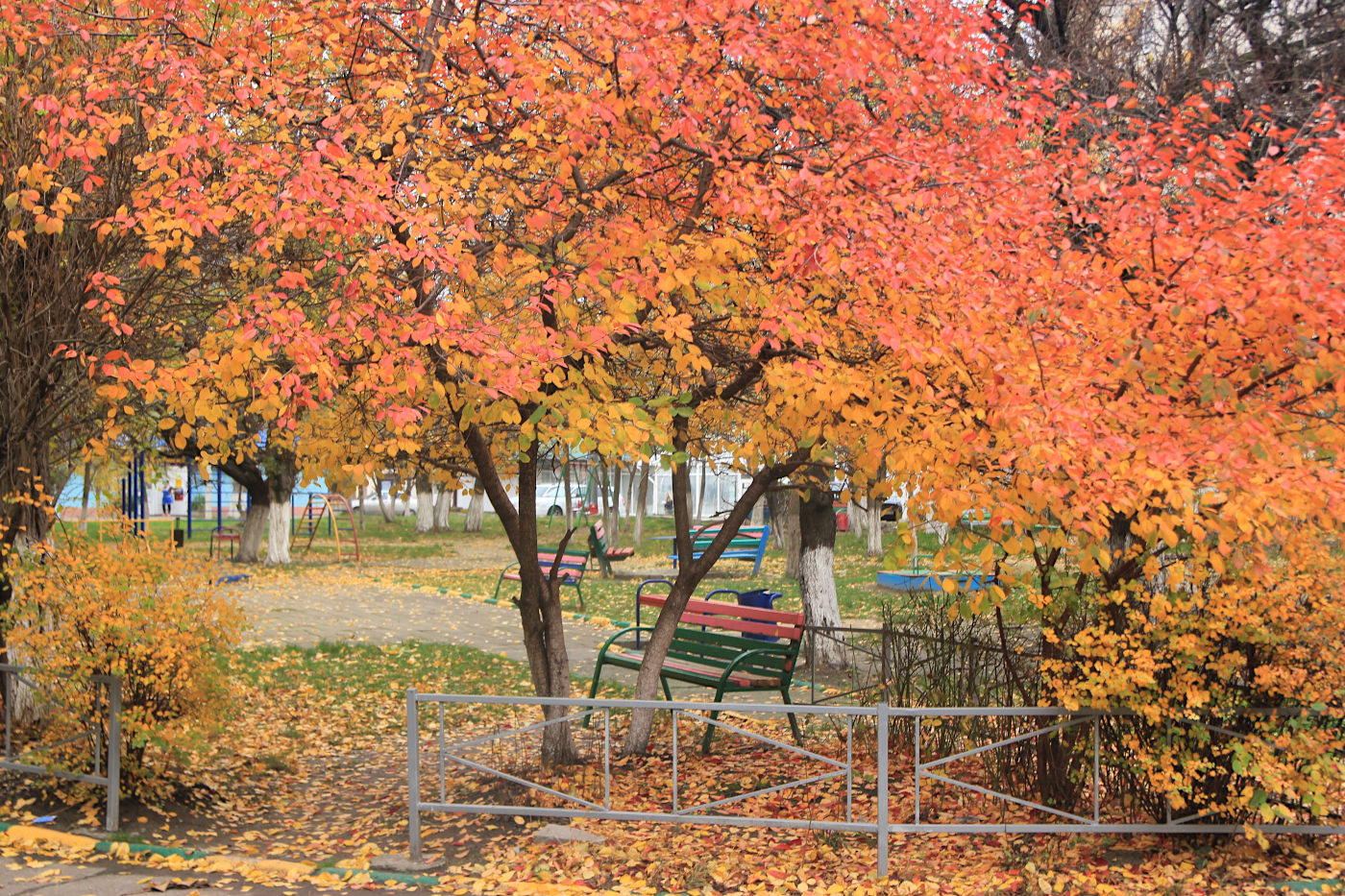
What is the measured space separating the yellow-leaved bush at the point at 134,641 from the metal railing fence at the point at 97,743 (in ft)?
0.14

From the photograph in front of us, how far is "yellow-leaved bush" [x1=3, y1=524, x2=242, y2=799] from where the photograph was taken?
18.1 feet

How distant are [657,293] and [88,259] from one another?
12.2ft

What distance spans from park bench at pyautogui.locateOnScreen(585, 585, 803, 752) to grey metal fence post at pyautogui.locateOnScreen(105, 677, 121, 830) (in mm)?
3082

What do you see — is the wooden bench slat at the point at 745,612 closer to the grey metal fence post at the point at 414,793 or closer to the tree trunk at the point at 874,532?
the grey metal fence post at the point at 414,793

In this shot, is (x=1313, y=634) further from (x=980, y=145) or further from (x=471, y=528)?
(x=471, y=528)

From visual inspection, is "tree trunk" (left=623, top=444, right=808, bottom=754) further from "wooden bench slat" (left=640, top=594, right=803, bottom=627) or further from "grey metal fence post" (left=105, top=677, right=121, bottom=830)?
"grey metal fence post" (left=105, top=677, right=121, bottom=830)

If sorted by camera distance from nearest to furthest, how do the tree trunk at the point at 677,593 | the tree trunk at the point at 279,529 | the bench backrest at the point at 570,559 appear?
the tree trunk at the point at 677,593 → the bench backrest at the point at 570,559 → the tree trunk at the point at 279,529

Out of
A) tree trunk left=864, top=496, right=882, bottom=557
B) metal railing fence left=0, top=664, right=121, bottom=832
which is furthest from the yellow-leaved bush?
tree trunk left=864, top=496, right=882, bottom=557

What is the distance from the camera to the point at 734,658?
7.49 metres

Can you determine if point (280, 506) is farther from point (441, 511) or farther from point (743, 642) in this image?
point (441, 511)

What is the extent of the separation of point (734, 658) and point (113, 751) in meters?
3.82

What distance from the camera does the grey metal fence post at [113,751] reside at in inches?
216

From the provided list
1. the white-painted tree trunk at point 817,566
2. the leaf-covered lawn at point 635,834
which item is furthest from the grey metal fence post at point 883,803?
the white-painted tree trunk at point 817,566

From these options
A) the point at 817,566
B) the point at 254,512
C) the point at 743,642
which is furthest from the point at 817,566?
the point at 254,512
